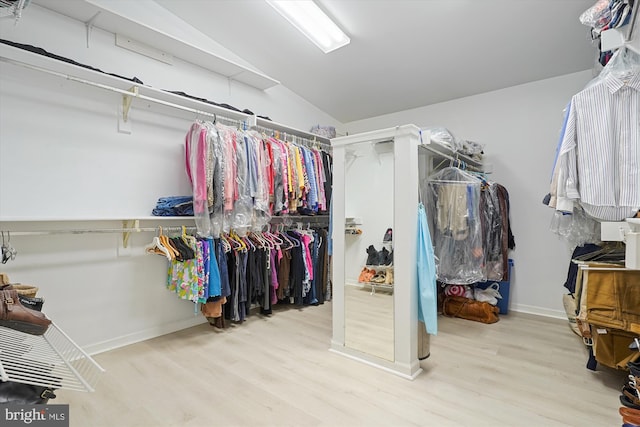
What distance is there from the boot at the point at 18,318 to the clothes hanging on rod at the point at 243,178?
1864mm

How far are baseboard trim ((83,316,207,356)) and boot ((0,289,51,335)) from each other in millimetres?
1969

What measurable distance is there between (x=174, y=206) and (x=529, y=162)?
376 centimetres

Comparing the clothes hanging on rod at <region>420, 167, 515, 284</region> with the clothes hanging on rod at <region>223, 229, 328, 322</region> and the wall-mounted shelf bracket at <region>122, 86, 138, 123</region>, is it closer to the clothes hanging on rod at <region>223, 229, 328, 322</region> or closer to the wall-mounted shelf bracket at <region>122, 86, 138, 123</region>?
the clothes hanging on rod at <region>223, 229, 328, 322</region>

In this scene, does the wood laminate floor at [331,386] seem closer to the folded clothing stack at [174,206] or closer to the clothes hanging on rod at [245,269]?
the clothes hanging on rod at [245,269]

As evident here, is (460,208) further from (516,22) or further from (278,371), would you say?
(278,371)

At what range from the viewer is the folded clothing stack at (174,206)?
113 inches

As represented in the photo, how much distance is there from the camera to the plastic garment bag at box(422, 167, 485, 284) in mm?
3002

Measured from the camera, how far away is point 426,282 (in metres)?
2.23

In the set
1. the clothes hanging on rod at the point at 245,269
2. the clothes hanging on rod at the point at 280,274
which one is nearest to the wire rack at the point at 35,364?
the clothes hanging on rod at the point at 245,269

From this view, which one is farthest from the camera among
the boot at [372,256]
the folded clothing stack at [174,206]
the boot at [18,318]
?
the folded clothing stack at [174,206]

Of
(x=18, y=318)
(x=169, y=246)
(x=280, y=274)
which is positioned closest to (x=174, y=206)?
(x=169, y=246)

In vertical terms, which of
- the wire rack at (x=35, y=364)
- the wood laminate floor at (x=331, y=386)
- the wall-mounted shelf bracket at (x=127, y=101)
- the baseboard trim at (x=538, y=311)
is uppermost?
the wall-mounted shelf bracket at (x=127, y=101)

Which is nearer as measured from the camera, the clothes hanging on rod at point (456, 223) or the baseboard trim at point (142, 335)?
the baseboard trim at point (142, 335)

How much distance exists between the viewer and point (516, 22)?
275cm
